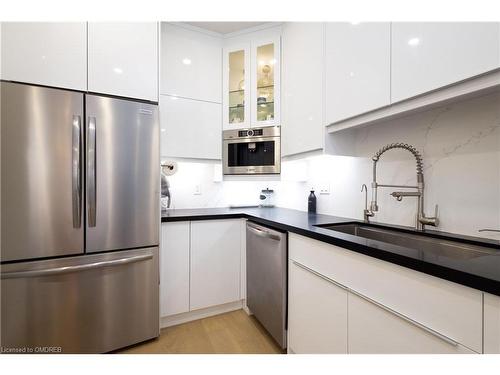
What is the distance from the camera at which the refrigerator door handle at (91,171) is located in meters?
1.36

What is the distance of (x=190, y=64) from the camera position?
2.08 metres

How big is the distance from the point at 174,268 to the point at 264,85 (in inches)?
70.4

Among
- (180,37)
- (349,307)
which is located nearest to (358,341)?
(349,307)

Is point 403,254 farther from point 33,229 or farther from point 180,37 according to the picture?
point 180,37

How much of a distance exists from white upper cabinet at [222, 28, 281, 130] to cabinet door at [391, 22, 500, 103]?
1.12 meters

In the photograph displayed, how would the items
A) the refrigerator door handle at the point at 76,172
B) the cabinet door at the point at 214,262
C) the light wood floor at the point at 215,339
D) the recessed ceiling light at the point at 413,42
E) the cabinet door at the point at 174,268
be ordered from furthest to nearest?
the cabinet door at the point at 214,262
the cabinet door at the point at 174,268
the light wood floor at the point at 215,339
the refrigerator door handle at the point at 76,172
the recessed ceiling light at the point at 413,42

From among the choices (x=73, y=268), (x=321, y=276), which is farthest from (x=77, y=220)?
(x=321, y=276)

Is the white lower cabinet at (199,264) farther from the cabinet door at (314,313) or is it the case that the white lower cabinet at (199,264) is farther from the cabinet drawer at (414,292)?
the cabinet drawer at (414,292)

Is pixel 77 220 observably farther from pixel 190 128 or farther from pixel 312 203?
pixel 312 203

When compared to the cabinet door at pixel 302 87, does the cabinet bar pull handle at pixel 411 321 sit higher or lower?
lower

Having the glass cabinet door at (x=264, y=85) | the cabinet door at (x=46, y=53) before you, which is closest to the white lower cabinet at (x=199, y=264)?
the glass cabinet door at (x=264, y=85)

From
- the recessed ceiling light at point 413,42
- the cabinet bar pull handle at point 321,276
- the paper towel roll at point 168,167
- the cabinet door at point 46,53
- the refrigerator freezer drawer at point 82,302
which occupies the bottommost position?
the refrigerator freezer drawer at point 82,302

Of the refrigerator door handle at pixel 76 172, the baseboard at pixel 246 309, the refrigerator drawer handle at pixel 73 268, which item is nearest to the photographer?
the refrigerator drawer handle at pixel 73 268

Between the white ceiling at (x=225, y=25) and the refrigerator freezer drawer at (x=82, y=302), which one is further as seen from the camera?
the white ceiling at (x=225, y=25)
